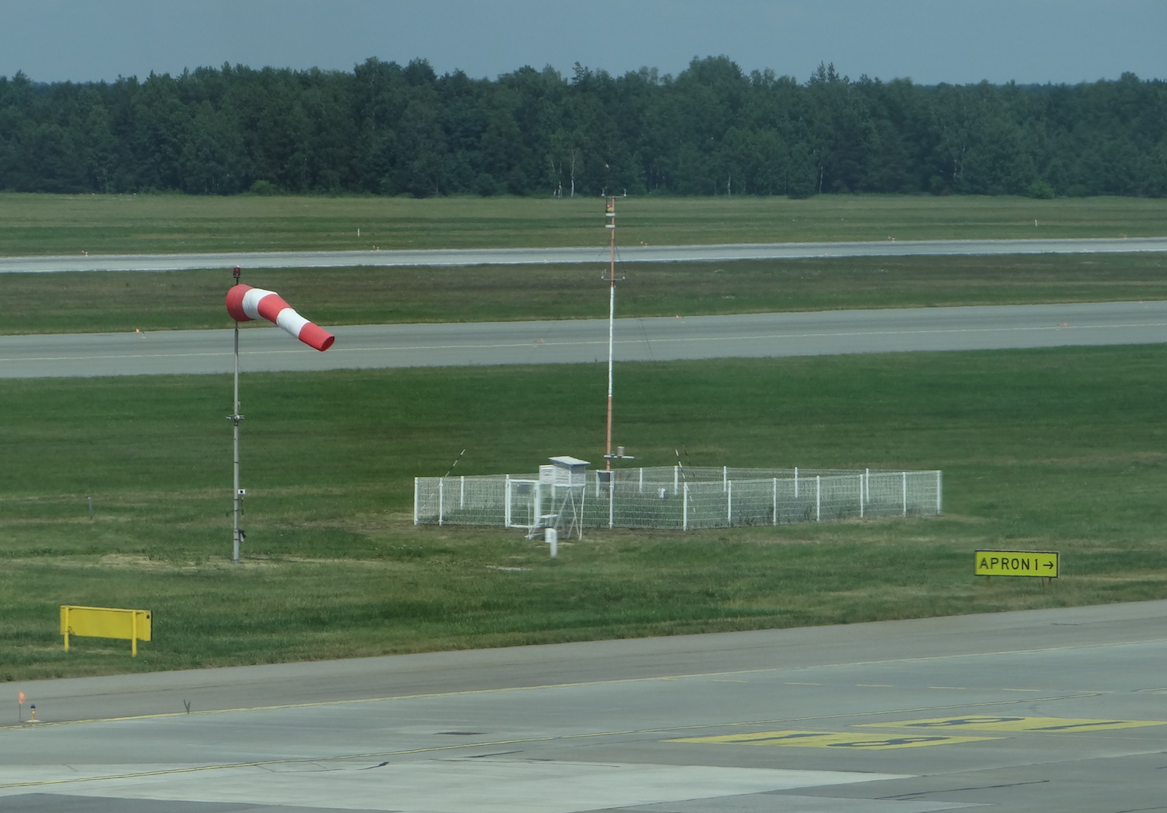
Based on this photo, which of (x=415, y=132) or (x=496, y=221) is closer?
(x=415, y=132)

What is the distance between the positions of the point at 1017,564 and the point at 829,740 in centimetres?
1239

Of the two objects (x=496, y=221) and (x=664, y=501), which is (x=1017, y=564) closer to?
(x=664, y=501)

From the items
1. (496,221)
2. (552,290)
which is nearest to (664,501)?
(552,290)

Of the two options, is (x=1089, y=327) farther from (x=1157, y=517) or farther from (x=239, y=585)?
(x=239, y=585)

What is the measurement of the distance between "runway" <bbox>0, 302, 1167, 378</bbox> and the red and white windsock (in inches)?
1011

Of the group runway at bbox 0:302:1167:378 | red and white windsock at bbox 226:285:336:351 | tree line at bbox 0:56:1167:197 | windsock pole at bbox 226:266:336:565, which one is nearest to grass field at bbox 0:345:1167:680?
windsock pole at bbox 226:266:336:565

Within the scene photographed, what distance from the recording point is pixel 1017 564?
2681 cm

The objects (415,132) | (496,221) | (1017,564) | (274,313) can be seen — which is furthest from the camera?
(496,221)

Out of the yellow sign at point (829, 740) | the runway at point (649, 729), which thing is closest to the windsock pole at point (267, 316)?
the runway at point (649, 729)

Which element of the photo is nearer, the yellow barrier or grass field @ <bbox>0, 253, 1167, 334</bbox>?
the yellow barrier

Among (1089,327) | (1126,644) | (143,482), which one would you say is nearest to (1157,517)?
(1126,644)

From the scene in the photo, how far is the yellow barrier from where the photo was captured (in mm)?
20844

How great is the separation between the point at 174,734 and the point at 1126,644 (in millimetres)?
13194

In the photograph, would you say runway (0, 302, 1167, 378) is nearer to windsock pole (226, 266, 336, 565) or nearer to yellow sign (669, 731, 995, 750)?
windsock pole (226, 266, 336, 565)
